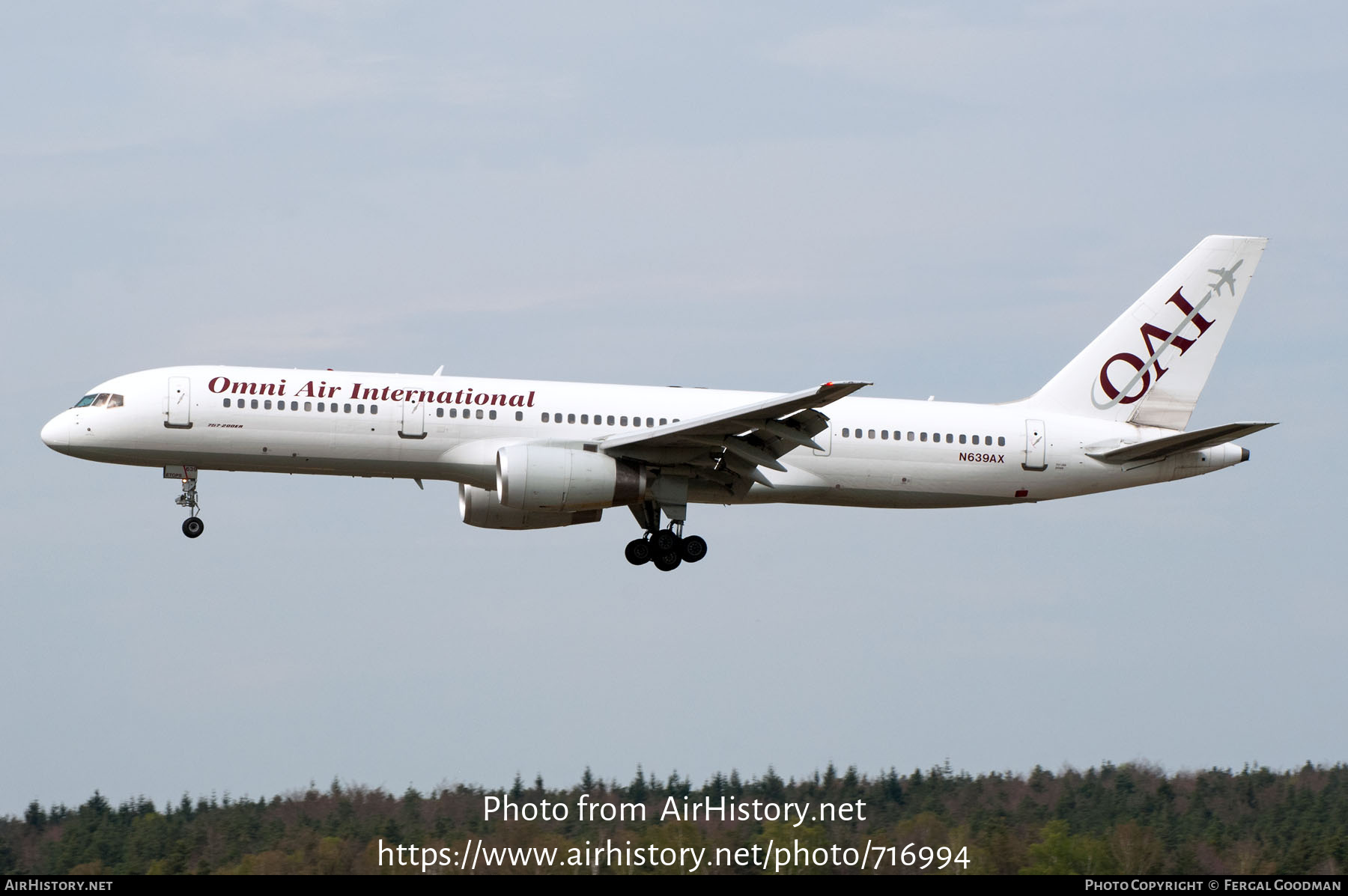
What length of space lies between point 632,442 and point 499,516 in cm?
656

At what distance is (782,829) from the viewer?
53.8m

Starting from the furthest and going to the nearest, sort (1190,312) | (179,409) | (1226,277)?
(1226,277) → (1190,312) → (179,409)

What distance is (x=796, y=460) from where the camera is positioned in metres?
40.8

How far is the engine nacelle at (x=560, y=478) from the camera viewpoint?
37875mm

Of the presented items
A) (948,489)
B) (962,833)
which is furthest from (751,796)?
(948,489)

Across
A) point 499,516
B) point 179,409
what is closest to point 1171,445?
point 499,516

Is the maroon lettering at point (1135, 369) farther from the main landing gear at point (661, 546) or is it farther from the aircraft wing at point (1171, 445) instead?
the main landing gear at point (661, 546)

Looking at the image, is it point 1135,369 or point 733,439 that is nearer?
point 733,439

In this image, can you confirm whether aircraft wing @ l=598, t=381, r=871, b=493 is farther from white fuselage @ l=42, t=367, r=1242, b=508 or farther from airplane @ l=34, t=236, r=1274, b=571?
white fuselage @ l=42, t=367, r=1242, b=508

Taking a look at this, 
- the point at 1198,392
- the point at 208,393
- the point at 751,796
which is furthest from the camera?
the point at 751,796

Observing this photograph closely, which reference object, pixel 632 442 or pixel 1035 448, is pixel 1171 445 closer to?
pixel 1035 448

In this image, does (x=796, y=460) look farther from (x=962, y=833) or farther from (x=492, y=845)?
(x=962, y=833)

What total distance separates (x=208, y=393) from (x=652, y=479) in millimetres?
10229

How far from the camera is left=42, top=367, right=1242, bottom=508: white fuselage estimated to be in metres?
38.4
